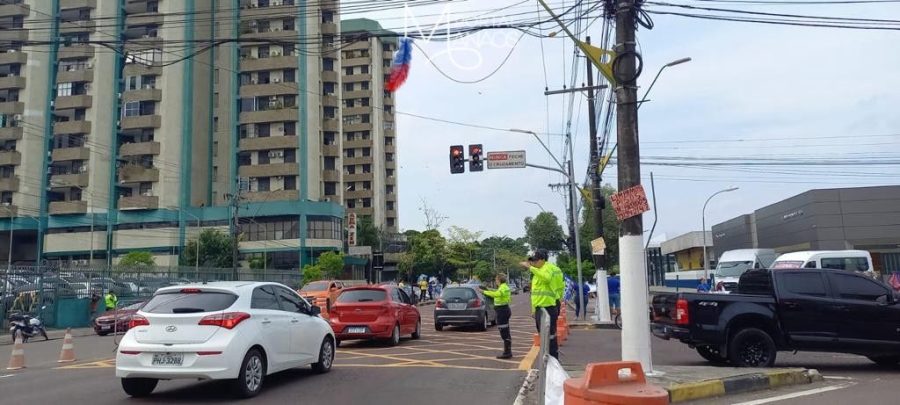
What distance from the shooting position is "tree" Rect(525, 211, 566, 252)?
250 ft

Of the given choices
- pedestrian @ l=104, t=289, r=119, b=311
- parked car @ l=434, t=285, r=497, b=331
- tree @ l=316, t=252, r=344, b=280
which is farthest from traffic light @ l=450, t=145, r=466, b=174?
tree @ l=316, t=252, r=344, b=280

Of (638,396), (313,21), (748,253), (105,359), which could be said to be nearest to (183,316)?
(638,396)

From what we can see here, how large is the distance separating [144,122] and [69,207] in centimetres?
1174

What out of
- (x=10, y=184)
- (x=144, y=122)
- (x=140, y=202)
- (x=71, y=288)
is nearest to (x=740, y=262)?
(x=71, y=288)

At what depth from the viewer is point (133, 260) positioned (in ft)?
182

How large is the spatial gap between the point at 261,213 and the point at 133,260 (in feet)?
43.3

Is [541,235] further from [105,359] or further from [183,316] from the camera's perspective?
[183,316]

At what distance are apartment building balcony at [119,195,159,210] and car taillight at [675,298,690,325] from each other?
64.6 meters

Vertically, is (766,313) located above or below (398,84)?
below

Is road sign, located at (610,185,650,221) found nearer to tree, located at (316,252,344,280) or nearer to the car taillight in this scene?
the car taillight

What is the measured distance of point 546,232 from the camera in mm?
76750

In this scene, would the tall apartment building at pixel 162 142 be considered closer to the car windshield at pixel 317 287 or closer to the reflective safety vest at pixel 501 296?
the car windshield at pixel 317 287

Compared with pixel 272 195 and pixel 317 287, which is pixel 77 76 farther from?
pixel 317 287

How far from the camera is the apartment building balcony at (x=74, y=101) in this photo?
6788 centimetres
